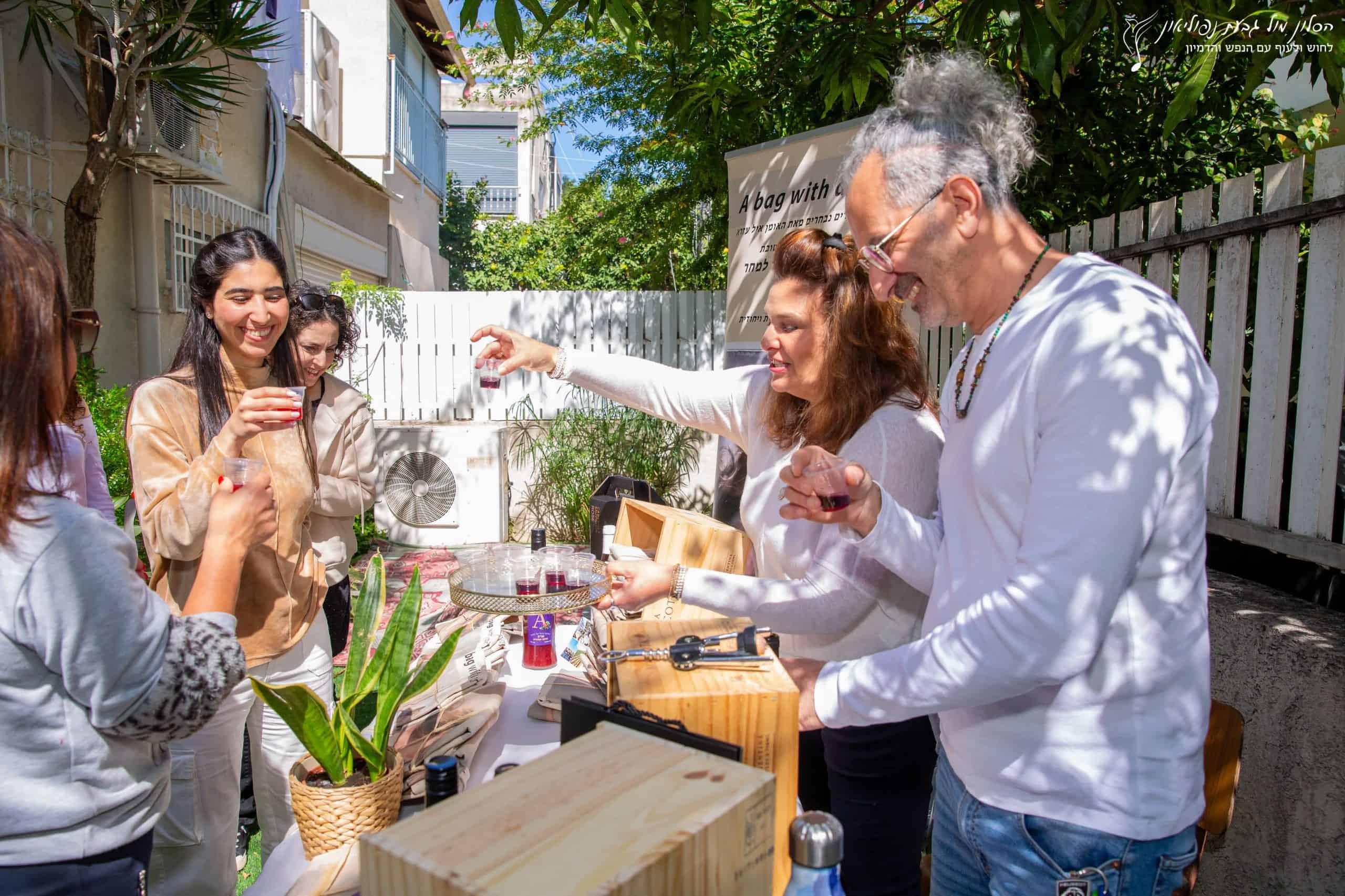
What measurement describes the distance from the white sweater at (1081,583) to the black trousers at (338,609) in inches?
103

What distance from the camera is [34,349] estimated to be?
124 cm

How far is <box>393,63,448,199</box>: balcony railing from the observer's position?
13.6 metres

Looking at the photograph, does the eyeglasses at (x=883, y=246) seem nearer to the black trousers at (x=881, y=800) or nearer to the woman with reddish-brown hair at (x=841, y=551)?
the woman with reddish-brown hair at (x=841, y=551)

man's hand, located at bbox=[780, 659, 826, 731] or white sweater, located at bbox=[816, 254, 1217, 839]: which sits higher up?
white sweater, located at bbox=[816, 254, 1217, 839]

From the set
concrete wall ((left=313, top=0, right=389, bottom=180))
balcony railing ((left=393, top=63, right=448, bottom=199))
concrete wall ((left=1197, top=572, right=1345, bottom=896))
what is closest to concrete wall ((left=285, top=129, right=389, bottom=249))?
concrete wall ((left=313, top=0, right=389, bottom=180))

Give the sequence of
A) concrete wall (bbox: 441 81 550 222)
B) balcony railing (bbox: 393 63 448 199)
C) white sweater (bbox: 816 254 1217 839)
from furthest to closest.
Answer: concrete wall (bbox: 441 81 550 222), balcony railing (bbox: 393 63 448 199), white sweater (bbox: 816 254 1217 839)

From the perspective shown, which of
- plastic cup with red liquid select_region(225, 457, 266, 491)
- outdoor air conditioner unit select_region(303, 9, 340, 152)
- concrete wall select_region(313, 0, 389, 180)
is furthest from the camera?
concrete wall select_region(313, 0, 389, 180)

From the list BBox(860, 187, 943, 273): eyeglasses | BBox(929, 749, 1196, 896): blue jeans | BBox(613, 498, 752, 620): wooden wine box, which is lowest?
BBox(929, 749, 1196, 896): blue jeans

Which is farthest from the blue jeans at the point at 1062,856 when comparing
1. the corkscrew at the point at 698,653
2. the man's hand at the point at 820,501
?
the man's hand at the point at 820,501

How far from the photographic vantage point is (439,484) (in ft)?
26.3

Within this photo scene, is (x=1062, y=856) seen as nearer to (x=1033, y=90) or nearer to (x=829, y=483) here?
(x=829, y=483)

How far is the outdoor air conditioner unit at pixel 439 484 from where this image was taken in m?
7.96

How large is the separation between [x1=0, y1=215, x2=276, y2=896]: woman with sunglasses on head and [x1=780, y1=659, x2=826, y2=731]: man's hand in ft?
3.19

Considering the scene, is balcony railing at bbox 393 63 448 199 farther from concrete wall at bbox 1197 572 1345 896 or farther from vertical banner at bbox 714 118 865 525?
concrete wall at bbox 1197 572 1345 896
